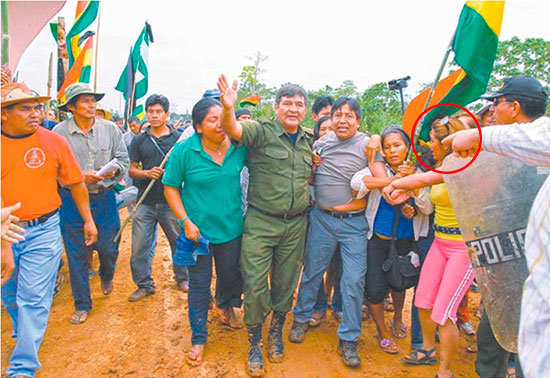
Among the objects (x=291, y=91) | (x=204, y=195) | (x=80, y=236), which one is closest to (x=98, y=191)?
(x=80, y=236)

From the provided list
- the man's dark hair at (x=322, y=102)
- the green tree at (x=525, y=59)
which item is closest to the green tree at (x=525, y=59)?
the green tree at (x=525, y=59)

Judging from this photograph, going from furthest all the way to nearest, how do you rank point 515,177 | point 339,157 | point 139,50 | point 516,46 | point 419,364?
1. point 516,46
2. point 139,50
3. point 339,157
4. point 419,364
5. point 515,177

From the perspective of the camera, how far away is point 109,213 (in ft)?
12.3

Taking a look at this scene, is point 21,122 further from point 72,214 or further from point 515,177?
point 515,177

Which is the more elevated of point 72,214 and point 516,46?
point 516,46

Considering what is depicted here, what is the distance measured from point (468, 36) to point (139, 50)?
5.13 meters

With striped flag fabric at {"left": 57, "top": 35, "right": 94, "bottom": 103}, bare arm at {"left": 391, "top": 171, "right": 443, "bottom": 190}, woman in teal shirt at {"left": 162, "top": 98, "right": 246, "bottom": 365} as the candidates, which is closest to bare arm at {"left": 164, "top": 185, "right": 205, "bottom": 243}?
woman in teal shirt at {"left": 162, "top": 98, "right": 246, "bottom": 365}

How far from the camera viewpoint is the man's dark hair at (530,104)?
212 centimetres

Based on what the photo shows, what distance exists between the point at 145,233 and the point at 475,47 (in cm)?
340

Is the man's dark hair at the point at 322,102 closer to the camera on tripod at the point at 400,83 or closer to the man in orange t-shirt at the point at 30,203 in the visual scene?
the camera on tripod at the point at 400,83

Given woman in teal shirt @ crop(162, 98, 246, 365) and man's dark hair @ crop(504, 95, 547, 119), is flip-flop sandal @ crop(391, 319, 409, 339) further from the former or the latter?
man's dark hair @ crop(504, 95, 547, 119)

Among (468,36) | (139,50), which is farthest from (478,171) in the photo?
(139,50)

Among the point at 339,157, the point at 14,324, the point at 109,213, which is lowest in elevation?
the point at 14,324

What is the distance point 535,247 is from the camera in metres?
1.42
